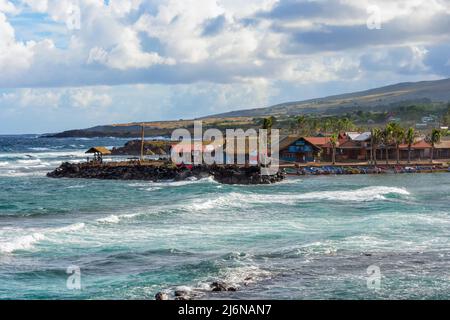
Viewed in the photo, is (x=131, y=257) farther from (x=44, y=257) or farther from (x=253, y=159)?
(x=253, y=159)

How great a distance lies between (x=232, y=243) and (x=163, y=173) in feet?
140

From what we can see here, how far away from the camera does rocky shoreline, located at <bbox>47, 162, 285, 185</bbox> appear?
2712 inches

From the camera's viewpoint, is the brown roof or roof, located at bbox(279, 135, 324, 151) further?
roof, located at bbox(279, 135, 324, 151)

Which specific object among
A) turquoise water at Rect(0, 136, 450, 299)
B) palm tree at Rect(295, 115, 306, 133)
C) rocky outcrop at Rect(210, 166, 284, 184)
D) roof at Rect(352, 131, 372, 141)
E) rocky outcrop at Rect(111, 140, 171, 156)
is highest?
palm tree at Rect(295, 115, 306, 133)

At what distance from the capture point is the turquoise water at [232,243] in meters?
23.1

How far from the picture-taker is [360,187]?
6075 centimetres

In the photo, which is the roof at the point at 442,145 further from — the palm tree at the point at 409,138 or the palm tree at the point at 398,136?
the palm tree at the point at 398,136

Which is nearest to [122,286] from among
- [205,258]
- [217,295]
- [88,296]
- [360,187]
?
[88,296]

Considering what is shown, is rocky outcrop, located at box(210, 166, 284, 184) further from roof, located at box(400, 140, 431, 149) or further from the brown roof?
roof, located at box(400, 140, 431, 149)

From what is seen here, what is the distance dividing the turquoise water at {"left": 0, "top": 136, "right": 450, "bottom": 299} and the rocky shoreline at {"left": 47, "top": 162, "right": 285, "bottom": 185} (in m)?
11.8

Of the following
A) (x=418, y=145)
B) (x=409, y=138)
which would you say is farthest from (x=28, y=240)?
(x=418, y=145)

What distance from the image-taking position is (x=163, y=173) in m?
73.6

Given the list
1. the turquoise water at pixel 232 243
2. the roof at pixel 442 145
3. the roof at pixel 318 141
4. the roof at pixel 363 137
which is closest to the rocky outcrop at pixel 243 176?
the turquoise water at pixel 232 243

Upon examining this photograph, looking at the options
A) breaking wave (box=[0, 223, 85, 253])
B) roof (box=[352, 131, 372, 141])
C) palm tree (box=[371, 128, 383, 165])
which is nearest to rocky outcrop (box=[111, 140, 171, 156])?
roof (box=[352, 131, 372, 141])
